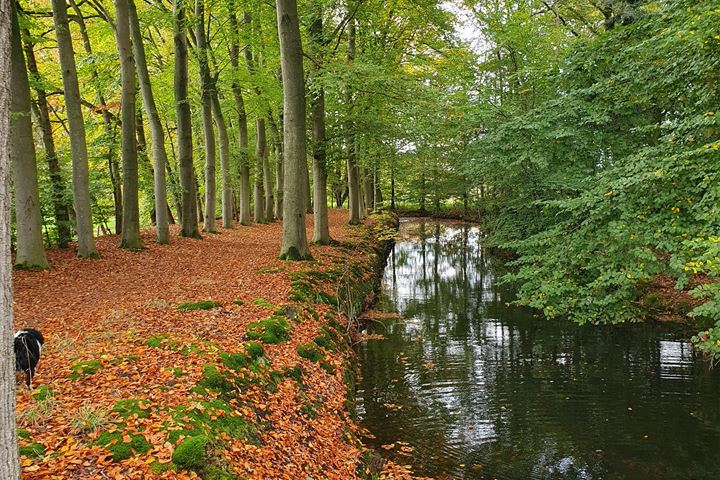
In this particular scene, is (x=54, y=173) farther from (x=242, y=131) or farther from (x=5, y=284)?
(x=5, y=284)

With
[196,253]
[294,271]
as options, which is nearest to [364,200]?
[196,253]

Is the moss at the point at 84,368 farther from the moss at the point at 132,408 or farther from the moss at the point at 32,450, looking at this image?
the moss at the point at 32,450

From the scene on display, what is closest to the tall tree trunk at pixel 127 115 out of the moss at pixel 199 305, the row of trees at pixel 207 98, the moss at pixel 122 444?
the row of trees at pixel 207 98

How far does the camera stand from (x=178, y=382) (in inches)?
196

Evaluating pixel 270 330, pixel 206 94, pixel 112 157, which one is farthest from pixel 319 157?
pixel 270 330

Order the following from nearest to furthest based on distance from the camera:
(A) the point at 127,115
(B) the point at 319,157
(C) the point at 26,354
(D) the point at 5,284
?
(D) the point at 5,284, (C) the point at 26,354, (A) the point at 127,115, (B) the point at 319,157

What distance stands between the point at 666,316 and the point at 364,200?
2278cm

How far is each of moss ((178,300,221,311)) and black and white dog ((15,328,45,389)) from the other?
337 cm

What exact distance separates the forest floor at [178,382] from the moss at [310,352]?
0.08 ft

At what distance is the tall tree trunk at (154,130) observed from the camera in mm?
13562

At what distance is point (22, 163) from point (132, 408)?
798 cm

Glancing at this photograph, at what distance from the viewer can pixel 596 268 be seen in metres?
9.68

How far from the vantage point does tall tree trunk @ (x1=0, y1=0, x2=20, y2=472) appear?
7.71 feet

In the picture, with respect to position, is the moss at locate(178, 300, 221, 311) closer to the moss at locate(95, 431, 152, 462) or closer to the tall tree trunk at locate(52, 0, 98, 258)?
the moss at locate(95, 431, 152, 462)
